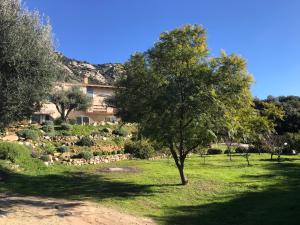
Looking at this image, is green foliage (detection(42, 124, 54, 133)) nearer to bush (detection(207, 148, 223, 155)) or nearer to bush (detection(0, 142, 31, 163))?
bush (detection(0, 142, 31, 163))

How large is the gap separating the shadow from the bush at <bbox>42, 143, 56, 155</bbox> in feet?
22.4

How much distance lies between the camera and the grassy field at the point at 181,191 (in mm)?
17422

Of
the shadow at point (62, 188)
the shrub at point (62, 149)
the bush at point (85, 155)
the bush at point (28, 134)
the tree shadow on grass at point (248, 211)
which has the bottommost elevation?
the tree shadow on grass at point (248, 211)

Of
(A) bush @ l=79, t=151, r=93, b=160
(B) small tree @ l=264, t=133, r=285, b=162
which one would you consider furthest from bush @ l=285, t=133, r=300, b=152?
(A) bush @ l=79, t=151, r=93, b=160

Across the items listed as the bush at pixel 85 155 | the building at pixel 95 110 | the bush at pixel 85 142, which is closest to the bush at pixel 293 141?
the bush at pixel 85 142

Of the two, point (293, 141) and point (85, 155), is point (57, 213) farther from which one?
point (293, 141)

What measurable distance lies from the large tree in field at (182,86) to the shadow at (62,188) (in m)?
3.34

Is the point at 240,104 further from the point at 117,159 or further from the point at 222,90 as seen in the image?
the point at 117,159

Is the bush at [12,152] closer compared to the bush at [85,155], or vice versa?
the bush at [12,152]

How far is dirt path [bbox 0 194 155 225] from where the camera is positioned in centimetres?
1463

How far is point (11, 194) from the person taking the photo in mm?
19672

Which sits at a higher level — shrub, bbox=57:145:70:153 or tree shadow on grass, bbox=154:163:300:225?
shrub, bbox=57:145:70:153

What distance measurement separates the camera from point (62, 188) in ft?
72.5

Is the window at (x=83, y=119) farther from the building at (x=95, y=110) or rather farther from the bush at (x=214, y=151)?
the bush at (x=214, y=151)
